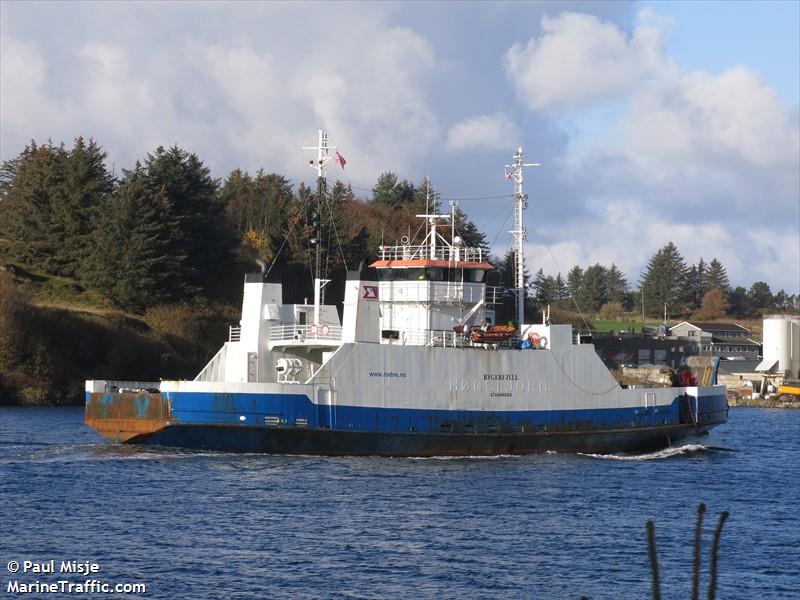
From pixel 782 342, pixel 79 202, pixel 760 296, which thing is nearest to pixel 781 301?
pixel 760 296

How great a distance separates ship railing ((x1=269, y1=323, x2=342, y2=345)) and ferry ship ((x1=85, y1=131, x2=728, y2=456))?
0.05 metres

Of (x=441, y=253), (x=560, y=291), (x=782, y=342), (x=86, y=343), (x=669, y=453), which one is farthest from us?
(x=560, y=291)

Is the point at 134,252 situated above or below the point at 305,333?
above

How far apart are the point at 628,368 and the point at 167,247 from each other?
3737cm

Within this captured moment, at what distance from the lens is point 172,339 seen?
63.2m

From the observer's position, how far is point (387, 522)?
2455cm

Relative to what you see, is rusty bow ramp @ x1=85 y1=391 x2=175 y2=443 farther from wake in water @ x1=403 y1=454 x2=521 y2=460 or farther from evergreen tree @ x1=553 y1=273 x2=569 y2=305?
evergreen tree @ x1=553 y1=273 x2=569 y2=305

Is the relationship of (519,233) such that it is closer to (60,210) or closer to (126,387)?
(126,387)

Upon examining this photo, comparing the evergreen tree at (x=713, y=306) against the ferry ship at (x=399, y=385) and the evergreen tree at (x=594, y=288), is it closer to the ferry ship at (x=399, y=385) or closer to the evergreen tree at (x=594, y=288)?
the evergreen tree at (x=594, y=288)

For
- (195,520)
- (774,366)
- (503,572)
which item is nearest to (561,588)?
(503,572)

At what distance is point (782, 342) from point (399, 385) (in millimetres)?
60954

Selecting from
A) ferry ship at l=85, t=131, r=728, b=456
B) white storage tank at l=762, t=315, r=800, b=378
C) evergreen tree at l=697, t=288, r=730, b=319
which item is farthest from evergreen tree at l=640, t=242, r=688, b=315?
ferry ship at l=85, t=131, r=728, b=456

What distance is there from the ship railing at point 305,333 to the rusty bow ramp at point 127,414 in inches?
165

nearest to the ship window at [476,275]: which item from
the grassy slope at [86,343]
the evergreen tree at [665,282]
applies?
the grassy slope at [86,343]
